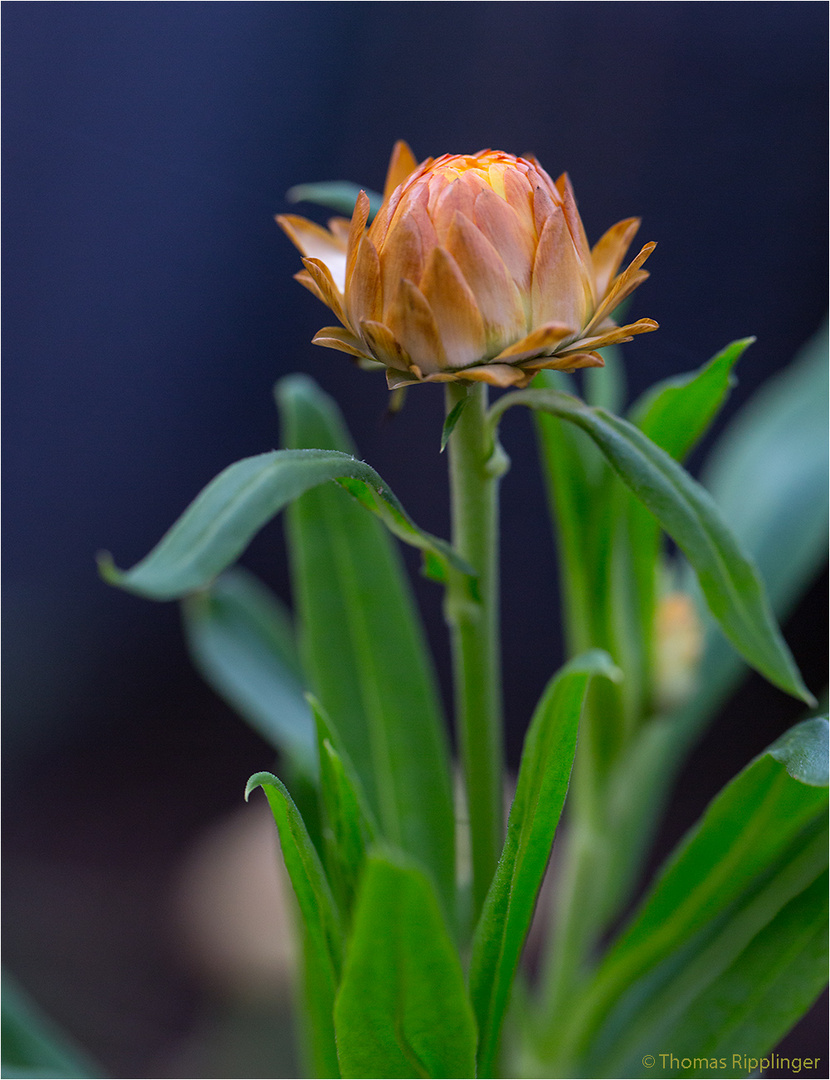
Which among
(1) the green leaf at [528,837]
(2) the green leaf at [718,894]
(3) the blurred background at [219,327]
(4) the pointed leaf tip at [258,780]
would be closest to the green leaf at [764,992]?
(2) the green leaf at [718,894]

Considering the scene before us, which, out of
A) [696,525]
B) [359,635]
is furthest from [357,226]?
[359,635]

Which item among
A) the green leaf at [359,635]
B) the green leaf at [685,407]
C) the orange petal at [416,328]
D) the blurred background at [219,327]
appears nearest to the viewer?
the orange petal at [416,328]

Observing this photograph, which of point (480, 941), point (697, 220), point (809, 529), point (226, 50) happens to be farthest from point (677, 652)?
point (226, 50)

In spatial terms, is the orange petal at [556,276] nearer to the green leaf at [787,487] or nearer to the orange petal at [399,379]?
the orange petal at [399,379]

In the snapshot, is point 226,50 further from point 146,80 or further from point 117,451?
point 117,451

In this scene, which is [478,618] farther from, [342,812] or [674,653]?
[674,653]

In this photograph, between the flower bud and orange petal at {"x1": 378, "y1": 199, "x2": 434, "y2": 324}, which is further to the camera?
the flower bud

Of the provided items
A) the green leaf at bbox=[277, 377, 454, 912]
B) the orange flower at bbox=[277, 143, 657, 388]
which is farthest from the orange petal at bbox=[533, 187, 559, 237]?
the green leaf at bbox=[277, 377, 454, 912]

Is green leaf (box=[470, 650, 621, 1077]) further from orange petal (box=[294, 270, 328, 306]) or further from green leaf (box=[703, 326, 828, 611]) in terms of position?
green leaf (box=[703, 326, 828, 611])
